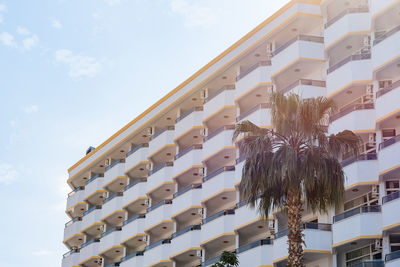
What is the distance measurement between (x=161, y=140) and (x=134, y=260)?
1193 centimetres

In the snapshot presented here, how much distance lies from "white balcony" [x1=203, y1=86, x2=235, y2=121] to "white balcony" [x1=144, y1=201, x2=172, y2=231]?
9962 millimetres

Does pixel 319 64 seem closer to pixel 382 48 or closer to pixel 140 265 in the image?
pixel 382 48

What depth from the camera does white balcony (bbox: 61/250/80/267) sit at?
90.8 m

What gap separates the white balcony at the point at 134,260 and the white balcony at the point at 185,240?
5849mm

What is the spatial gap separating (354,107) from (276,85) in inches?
409

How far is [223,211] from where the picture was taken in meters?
66.7

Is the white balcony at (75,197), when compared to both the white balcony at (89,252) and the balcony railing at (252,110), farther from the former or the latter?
the balcony railing at (252,110)

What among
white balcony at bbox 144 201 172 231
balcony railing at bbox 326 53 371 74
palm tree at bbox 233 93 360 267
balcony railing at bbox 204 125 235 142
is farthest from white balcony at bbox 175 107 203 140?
palm tree at bbox 233 93 360 267

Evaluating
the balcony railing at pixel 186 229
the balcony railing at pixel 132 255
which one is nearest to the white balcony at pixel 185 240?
the balcony railing at pixel 186 229

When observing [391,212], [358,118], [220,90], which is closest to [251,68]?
[220,90]

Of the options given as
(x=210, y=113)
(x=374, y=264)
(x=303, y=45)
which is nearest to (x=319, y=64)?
(x=303, y=45)

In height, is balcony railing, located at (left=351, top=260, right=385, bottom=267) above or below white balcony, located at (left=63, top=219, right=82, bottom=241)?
below

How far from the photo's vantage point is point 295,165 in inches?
1649

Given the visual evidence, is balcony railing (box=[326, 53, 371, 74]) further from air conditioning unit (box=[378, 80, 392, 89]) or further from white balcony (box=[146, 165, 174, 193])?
white balcony (box=[146, 165, 174, 193])
